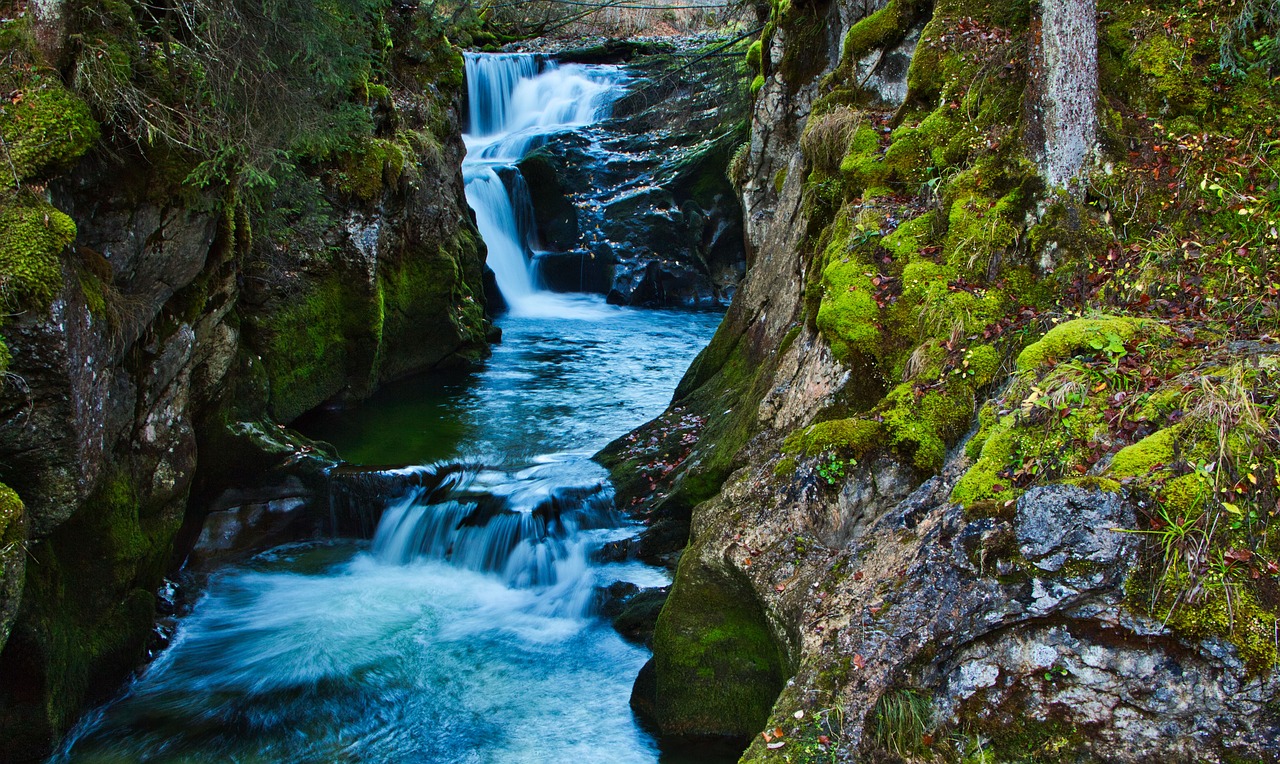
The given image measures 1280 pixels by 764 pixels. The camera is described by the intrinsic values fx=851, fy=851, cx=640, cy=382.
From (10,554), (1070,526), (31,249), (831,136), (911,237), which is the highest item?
(831,136)

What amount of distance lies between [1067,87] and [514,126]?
737 inches

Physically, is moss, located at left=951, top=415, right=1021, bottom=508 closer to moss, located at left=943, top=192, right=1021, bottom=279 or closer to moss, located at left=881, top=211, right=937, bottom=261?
moss, located at left=943, top=192, right=1021, bottom=279

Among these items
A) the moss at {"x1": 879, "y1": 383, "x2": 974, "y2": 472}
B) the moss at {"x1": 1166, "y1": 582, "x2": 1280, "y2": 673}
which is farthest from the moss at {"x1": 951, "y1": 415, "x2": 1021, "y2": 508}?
the moss at {"x1": 1166, "y1": 582, "x2": 1280, "y2": 673}

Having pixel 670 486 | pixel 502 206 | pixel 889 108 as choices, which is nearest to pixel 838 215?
pixel 889 108

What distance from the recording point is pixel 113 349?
614 cm

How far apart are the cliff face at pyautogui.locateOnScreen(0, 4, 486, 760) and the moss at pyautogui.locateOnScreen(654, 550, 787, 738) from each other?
3.93 meters

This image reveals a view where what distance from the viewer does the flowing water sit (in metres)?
6.15

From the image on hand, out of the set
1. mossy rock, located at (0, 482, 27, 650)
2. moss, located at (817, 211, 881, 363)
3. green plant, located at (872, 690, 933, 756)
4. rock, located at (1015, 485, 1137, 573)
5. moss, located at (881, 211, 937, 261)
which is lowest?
green plant, located at (872, 690, 933, 756)

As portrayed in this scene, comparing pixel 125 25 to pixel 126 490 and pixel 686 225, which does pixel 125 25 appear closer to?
pixel 126 490

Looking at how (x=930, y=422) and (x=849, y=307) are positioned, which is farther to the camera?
(x=849, y=307)

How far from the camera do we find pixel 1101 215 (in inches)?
230

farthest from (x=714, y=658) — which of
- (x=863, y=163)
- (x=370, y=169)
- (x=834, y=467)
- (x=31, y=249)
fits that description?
(x=370, y=169)

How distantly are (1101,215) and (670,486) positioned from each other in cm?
469

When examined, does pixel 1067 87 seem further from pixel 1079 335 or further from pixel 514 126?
pixel 514 126
